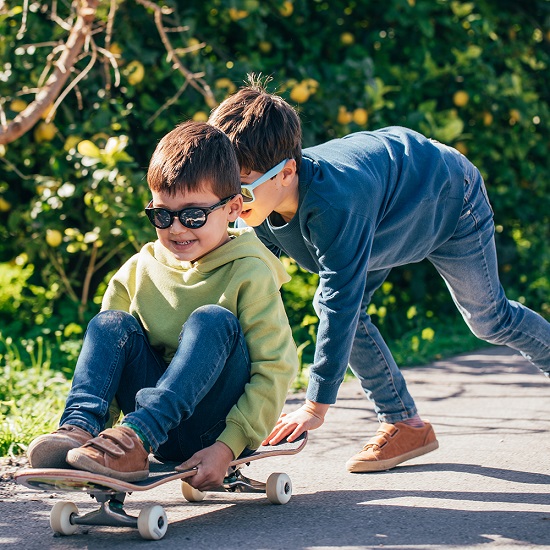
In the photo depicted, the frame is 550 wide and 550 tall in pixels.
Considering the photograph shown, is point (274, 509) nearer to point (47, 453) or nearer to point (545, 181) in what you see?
point (47, 453)

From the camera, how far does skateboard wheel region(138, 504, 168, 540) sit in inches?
91.0

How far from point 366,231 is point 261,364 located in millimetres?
517

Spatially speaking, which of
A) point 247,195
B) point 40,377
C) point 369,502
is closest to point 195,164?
point 247,195

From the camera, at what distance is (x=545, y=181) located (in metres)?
6.44

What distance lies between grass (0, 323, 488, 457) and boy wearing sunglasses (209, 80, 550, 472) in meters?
1.05

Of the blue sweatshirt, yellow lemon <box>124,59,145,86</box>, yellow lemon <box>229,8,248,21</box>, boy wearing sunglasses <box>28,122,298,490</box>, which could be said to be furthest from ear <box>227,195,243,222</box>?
yellow lemon <box>229,8,248,21</box>

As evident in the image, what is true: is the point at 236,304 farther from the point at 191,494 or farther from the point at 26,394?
the point at 26,394

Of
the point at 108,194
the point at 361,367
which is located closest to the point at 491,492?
the point at 361,367

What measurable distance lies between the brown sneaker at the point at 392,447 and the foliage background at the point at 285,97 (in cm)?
179

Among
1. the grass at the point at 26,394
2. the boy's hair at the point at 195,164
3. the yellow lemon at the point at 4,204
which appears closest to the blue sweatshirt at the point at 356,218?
the boy's hair at the point at 195,164

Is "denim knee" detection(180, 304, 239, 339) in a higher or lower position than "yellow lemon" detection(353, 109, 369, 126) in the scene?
lower

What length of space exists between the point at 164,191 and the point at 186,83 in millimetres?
2230

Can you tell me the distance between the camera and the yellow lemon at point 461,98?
5.84 m

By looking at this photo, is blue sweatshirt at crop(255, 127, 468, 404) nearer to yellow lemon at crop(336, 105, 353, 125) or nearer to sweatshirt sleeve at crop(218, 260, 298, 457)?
sweatshirt sleeve at crop(218, 260, 298, 457)
